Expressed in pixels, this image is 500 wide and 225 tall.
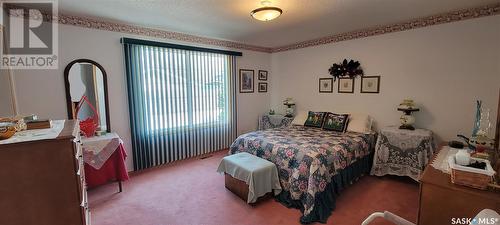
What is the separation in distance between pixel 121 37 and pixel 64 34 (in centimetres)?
62

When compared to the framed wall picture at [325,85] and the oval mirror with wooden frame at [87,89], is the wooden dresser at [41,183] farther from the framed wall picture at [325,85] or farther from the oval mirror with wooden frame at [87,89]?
the framed wall picture at [325,85]

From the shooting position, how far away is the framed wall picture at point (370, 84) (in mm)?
3513

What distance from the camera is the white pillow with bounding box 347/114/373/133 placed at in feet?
11.2

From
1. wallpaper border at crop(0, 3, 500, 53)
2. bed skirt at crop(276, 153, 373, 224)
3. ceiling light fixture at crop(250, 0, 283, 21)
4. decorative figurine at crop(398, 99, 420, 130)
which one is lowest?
bed skirt at crop(276, 153, 373, 224)

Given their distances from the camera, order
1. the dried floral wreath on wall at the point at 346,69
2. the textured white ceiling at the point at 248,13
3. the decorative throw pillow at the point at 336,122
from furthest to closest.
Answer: the dried floral wreath on wall at the point at 346,69, the decorative throw pillow at the point at 336,122, the textured white ceiling at the point at 248,13

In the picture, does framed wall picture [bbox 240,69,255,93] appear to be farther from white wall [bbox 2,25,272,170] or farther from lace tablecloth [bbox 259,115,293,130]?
white wall [bbox 2,25,272,170]

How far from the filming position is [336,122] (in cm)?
360

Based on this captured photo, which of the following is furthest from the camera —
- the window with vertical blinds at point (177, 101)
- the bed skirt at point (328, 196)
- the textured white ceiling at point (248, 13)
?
the window with vertical blinds at point (177, 101)

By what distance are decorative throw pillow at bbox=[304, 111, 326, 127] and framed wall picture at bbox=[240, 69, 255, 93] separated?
1452 millimetres

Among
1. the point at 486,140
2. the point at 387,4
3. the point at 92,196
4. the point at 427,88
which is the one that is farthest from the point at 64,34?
→ the point at 427,88

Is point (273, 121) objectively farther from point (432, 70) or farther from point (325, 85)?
point (432, 70)

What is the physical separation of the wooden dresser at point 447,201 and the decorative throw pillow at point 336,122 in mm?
2146

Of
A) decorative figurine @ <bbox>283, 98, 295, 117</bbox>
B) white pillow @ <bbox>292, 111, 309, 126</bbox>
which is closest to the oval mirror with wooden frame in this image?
white pillow @ <bbox>292, 111, 309, 126</bbox>

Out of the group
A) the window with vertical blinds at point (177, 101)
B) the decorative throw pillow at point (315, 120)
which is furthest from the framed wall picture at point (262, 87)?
the decorative throw pillow at point (315, 120)
